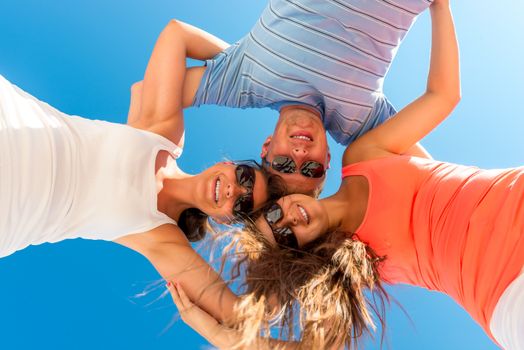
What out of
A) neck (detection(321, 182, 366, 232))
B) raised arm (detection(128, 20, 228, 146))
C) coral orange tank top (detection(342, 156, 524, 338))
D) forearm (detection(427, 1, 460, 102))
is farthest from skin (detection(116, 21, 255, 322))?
forearm (detection(427, 1, 460, 102))

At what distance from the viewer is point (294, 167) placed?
4.52 feet

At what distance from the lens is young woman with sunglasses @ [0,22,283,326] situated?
118 cm

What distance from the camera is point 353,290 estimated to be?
1.26 m

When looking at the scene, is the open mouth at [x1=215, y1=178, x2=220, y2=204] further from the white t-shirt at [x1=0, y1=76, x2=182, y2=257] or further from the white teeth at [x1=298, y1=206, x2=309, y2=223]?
the white teeth at [x1=298, y1=206, x2=309, y2=223]

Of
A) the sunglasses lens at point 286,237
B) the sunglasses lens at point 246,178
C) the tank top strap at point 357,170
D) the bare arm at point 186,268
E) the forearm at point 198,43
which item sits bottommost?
the bare arm at point 186,268

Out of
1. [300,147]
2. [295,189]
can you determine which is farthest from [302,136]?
[295,189]

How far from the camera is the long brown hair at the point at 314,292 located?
3.88 feet

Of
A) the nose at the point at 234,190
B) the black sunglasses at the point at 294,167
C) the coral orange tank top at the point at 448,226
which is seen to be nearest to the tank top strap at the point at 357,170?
the coral orange tank top at the point at 448,226

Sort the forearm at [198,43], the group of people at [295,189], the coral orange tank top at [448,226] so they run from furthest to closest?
the forearm at [198,43], the group of people at [295,189], the coral orange tank top at [448,226]

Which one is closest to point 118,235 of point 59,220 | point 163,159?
point 59,220

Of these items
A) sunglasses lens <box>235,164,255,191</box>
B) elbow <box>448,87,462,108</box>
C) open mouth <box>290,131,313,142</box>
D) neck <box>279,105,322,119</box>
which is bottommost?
sunglasses lens <box>235,164,255,191</box>

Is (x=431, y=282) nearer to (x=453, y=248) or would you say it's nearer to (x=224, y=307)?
(x=453, y=248)

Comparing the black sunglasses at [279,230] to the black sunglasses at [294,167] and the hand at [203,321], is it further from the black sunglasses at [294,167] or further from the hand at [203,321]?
the hand at [203,321]

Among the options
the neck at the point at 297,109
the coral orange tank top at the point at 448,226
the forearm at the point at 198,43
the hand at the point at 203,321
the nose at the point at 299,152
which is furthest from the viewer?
the forearm at the point at 198,43
